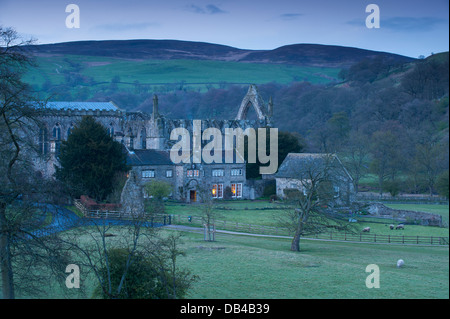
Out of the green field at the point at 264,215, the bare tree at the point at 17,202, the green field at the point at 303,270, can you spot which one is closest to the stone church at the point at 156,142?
the green field at the point at 264,215

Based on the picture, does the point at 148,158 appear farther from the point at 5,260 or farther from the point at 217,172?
the point at 5,260

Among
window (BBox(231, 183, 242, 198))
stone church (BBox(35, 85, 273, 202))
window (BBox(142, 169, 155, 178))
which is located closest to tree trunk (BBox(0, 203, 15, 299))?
stone church (BBox(35, 85, 273, 202))

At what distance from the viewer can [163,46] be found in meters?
121

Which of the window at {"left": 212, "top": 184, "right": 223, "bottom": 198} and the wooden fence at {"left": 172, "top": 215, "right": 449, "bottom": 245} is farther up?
the window at {"left": 212, "top": 184, "right": 223, "bottom": 198}

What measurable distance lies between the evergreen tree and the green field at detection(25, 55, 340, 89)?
292ft

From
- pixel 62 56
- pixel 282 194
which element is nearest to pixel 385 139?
pixel 282 194

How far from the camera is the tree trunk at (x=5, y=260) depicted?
16.8 meters

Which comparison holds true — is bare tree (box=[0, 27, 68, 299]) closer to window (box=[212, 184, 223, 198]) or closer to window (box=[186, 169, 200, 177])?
window (box=[186, 169, 200, 177])

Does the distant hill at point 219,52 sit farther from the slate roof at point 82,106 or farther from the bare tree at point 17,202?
the bare tree at point 17,202

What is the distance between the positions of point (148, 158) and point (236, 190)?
989 cm

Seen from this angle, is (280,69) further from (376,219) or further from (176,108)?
(376,219)

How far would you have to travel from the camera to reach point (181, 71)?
16362 centimetres

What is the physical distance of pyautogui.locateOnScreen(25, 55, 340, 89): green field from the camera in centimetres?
14550

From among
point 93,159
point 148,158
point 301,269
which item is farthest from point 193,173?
point 301,269
